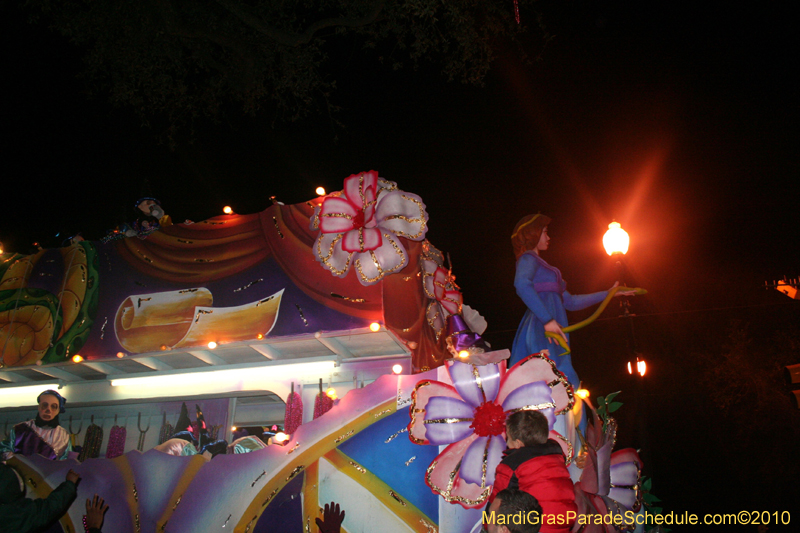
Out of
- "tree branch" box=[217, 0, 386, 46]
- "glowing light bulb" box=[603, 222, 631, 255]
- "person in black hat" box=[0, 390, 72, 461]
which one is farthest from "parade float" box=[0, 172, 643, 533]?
"tree branch" box=[217, 0, 386, 46]

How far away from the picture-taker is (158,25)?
764 cm

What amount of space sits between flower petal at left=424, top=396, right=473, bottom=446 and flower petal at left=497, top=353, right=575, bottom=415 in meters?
0.31

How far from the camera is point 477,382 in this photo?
4133 mm

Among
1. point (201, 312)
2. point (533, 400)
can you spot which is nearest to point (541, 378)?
point (533, 400)

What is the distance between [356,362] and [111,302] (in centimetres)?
357

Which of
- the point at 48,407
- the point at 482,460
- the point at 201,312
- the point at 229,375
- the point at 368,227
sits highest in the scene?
the point at 368,227

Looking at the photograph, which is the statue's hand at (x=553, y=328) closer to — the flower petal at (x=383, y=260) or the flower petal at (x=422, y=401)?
the flower petal at (x=422, y=401)

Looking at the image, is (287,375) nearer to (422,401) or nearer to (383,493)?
(383,493)

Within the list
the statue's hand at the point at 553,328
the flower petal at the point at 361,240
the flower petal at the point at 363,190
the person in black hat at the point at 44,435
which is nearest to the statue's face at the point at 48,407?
the person in black hat at the point at 44,435

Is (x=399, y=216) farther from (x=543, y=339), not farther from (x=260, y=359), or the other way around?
(x=260, y=359)

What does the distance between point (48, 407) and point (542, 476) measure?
613 cm

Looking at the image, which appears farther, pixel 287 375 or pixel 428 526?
pixel 287 375

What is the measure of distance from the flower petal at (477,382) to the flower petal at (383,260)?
1.44 metres

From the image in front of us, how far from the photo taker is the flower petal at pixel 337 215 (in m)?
5.57
